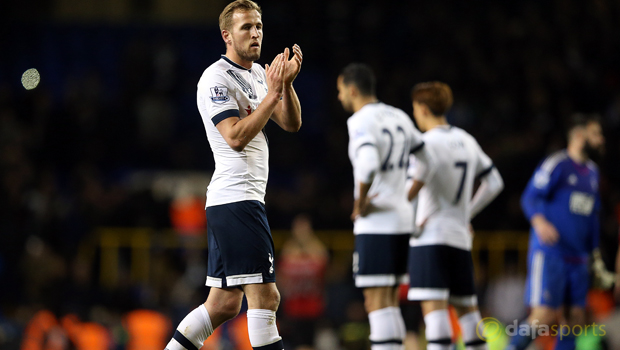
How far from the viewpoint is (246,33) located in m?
4.44

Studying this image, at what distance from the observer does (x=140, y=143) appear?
1474 centimetres

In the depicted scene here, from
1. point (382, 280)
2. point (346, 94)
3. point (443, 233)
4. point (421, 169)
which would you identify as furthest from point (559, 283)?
point (346, 94)

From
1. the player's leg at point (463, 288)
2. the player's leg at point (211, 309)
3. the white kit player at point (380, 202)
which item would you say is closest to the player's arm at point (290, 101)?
the player's leg at point (211, 309)

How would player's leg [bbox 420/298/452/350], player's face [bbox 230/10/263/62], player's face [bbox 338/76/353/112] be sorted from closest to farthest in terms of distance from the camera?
player's face [bbox 230/10/263/62], player's leg [bbox 420/298/452/350], player's face [bbox 338/76/353/112]

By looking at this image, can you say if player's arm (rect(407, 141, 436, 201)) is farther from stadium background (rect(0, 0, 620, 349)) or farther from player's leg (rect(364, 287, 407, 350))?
stadium background (rect(0, 0, 620, 349))

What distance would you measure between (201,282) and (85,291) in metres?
2.07

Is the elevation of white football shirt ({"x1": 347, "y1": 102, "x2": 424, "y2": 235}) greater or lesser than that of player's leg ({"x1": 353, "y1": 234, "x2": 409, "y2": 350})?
greater

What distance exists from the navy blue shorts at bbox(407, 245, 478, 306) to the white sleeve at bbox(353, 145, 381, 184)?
85 centimetres

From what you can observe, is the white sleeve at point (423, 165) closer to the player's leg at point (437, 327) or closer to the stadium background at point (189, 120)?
the player's leg at point (437, 327)

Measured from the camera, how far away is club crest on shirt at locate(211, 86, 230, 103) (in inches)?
168

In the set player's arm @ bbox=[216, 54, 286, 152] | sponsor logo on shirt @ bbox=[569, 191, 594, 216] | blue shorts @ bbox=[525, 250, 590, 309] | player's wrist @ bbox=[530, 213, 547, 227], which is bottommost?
blue shorts @ bbox=[525, 250, 590, 309]

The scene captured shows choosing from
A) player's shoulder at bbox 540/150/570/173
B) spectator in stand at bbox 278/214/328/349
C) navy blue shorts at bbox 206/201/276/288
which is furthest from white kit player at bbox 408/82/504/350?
spectator in stand at bbox 278/214/328/349

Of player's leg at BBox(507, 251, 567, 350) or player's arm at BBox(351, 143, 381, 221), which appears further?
player's leg at BBox(507, 251, 567, 350)

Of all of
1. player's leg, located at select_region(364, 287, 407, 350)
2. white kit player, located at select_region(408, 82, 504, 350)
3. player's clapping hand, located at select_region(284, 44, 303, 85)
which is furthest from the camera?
white kit player, located at select_region(408, 82, 504, 350)
